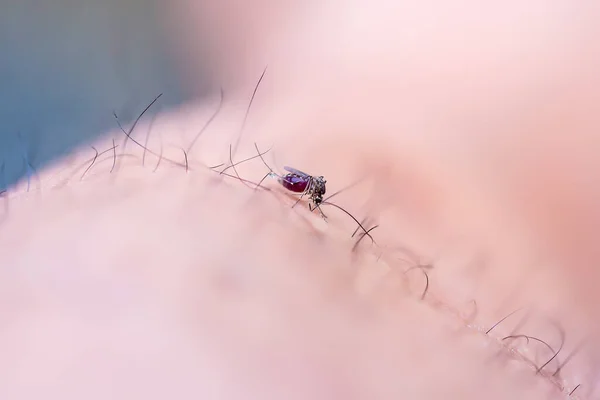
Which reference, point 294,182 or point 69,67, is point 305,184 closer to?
point 294,182

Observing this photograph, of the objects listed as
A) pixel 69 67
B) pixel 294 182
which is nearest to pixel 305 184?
pixel 294 182

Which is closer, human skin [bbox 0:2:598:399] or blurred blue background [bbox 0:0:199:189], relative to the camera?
human skin [bbox 0:2:598:399]

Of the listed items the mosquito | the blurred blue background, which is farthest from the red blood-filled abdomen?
the blurred blue background

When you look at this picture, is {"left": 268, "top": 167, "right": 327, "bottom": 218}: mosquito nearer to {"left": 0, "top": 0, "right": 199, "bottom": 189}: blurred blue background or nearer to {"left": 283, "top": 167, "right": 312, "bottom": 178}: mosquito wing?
{"left": 283, "top": 167, "right": 312, "bottom": 178}: mosquito wing

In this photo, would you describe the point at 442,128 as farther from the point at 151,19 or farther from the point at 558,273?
the point at 151,19

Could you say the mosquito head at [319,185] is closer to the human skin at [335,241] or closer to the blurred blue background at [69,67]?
the human skin at [335,241]

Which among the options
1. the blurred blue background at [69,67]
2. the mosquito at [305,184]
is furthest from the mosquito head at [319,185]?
the blurred blue background at [69,67]
